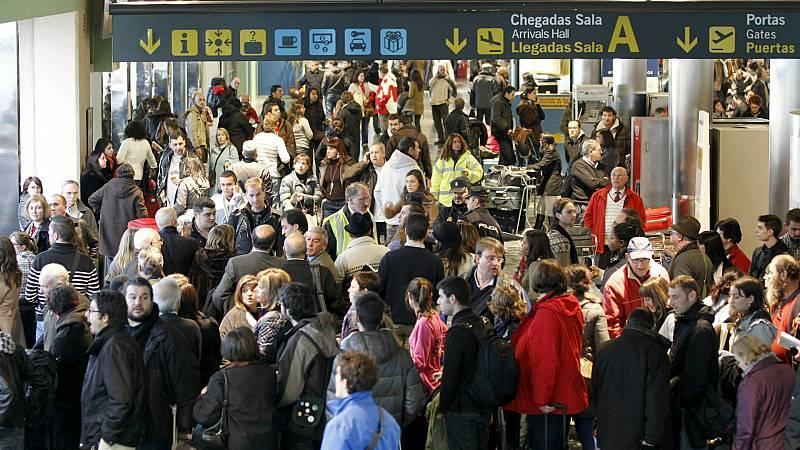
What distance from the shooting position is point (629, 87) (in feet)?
77.6

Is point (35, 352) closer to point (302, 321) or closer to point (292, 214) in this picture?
point (302, 321)

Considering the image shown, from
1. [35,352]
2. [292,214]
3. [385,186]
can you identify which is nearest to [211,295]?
[292,214]

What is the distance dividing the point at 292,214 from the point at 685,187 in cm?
769

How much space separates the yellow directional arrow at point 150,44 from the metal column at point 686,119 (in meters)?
8.15

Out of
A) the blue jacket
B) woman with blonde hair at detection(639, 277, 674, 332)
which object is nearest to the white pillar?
woman with blonde hair at detection(639, 277, 674, 332)

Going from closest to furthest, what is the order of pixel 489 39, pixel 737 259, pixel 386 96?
pixel 489 39 < pixel 737 259 < pixel 386 96

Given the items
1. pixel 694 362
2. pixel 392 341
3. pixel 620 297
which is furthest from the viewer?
pixel 620 297

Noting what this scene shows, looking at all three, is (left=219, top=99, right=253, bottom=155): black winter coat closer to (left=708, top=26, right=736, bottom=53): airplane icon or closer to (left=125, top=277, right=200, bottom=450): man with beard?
(left=708, top=26, right=736, bottom=53): airplane icon

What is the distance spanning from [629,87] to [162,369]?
622 inches

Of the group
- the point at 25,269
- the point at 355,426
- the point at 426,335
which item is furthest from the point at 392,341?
the point at 25,269

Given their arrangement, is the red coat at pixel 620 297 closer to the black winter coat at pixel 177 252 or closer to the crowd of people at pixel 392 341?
the crowd of people at pixel 392 341

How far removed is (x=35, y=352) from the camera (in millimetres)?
9047

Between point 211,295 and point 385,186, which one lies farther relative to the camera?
point 385,186

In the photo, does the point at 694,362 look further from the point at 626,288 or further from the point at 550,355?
the point at 626,288
